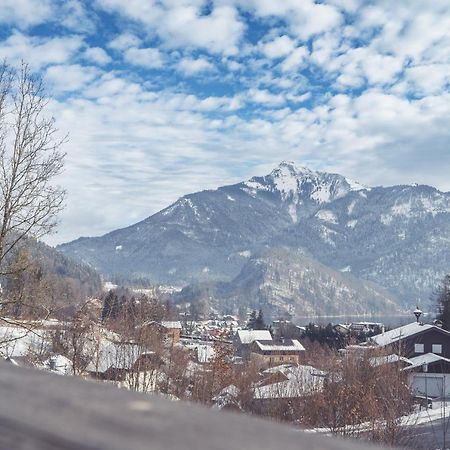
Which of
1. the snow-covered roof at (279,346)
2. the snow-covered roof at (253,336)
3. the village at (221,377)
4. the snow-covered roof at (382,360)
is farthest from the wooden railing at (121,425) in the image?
the snow-covered roof at (253,336)

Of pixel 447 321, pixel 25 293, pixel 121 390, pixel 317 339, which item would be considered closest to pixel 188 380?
pixel 25 293

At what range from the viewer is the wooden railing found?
2.28 feet

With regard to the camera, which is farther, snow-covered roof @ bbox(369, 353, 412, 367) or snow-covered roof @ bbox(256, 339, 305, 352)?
snow-covered roof @ bbox(256, 339, 305, 352)

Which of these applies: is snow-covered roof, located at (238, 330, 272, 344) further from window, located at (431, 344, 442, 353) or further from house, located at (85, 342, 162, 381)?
house, located at (85, 342, 162, 381)

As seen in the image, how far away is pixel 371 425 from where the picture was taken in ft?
39.5

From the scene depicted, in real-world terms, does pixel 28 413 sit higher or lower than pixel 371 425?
higher

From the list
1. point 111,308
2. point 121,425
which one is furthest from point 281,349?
point 121,425

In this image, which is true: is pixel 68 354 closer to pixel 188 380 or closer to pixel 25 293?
pixel 188 380

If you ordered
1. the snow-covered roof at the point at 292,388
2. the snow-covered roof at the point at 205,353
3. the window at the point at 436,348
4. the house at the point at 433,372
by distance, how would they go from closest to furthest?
the snow-covered roof at the point at 292,388 < the snow-covered roof at the point at 205,353 < the house at the point at 433,372 < the window at the point at 436,348

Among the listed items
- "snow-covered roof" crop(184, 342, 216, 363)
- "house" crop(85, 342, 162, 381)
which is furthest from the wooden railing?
"snow-covered roof" crop(184, 342, 216, 363)

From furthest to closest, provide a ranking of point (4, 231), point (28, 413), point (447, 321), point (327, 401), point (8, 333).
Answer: point (447, 321) → point (327, 401) → point (8, 333) → point (4, 231) → point (28, 413)

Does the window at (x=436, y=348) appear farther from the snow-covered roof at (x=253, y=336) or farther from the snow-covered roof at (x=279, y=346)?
the snow-covered roof at (x=253, y=336)

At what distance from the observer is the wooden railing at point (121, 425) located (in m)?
0.69

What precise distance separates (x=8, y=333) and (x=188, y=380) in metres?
11.8
